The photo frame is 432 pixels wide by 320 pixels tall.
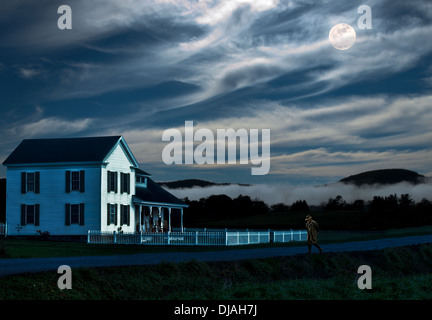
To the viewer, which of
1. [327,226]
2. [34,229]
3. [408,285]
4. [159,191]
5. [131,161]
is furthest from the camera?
[327,226]

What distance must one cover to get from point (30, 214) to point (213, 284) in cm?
2874

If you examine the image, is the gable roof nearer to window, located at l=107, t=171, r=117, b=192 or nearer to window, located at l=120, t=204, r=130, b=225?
window, located at l=107, t=171, r=117, b=192

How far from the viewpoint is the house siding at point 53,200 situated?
41.6m

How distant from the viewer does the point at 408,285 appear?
58.3 ft

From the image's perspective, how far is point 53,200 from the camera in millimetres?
42344

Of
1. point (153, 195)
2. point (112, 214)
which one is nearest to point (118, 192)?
point (112, 214)

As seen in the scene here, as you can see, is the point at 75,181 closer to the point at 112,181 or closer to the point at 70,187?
the point at 70,187

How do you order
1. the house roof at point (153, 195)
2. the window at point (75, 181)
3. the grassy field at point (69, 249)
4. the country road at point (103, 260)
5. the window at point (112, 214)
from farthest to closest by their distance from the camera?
the house roof at point (153, 195)
the window at point (112, 214)
the window at point (75, 181)
the grassy field at point (69, 249)
the country road at point (103, 260)

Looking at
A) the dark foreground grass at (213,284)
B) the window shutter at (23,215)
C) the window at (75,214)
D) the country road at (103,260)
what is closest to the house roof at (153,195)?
the window at (75,214)

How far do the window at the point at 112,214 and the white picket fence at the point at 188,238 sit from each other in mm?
3321

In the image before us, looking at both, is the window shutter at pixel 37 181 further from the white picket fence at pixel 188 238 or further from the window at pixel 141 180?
the window at pixel 141 180
